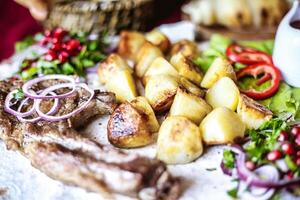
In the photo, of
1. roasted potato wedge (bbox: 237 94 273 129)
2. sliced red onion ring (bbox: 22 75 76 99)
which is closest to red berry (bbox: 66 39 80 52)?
sliced red onion ring (bbox: 22 75 76 99)

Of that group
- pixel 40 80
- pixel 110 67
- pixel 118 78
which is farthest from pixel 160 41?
pixel 40 80

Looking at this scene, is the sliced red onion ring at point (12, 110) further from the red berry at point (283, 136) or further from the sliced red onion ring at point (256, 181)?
the red berry at point (283, 136)

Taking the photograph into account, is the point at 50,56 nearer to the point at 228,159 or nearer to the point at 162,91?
the point at 162,91

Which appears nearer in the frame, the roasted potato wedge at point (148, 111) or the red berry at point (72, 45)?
the roasted potato wedge at point (148, 111)

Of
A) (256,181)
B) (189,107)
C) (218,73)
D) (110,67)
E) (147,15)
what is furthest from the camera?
(147,15)

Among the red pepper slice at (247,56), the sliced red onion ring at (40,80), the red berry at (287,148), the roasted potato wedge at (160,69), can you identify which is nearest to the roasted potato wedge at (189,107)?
the roasted potato wedge at (160,69)
